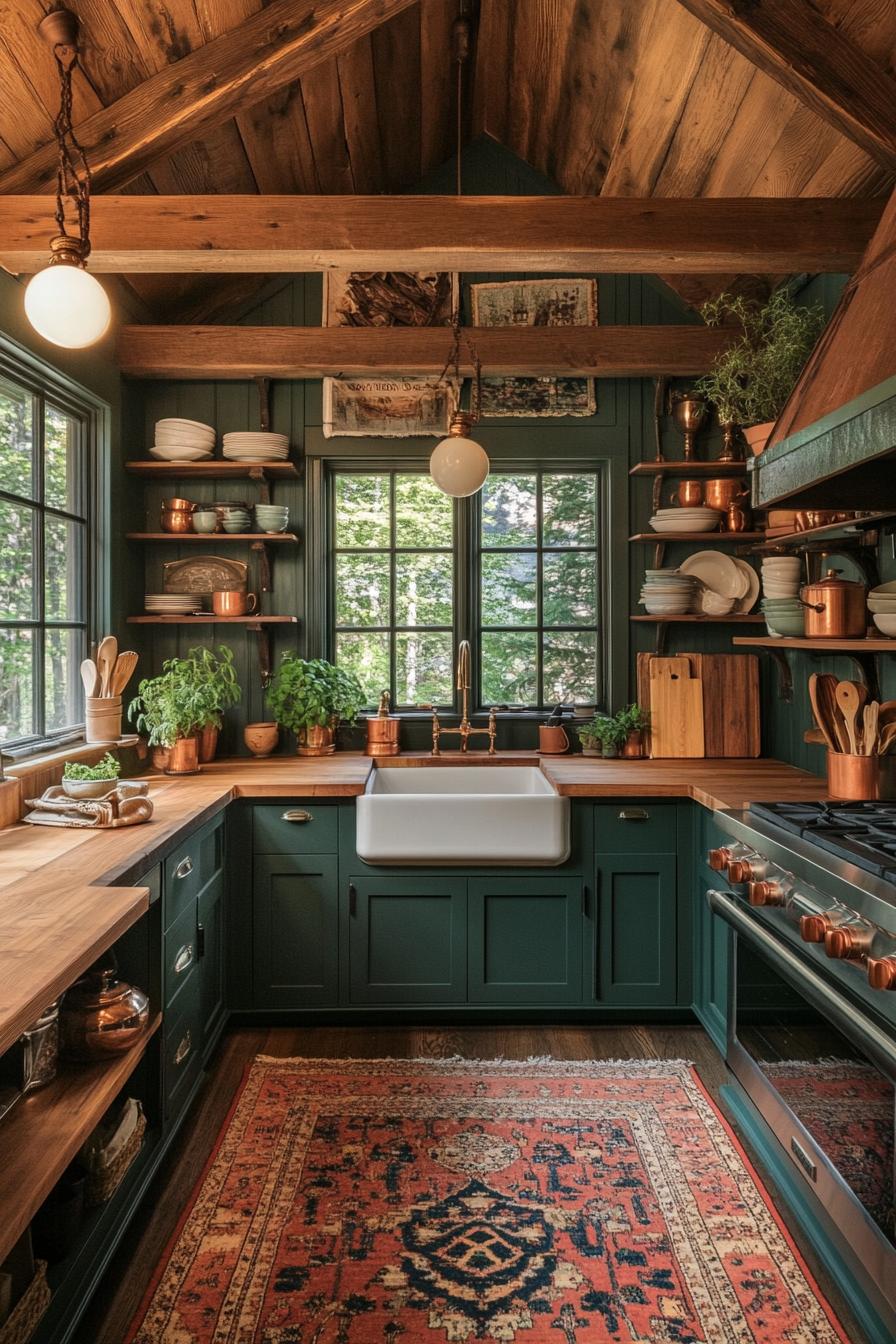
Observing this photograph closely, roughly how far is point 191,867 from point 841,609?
203cm

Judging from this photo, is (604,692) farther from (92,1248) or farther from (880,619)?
(92,1248)

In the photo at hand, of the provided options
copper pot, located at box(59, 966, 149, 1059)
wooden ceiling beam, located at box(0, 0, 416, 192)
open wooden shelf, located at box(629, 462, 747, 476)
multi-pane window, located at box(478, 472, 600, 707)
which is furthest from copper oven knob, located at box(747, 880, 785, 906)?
wooden ceiling beam, located at box(0, 0, 416, 192)

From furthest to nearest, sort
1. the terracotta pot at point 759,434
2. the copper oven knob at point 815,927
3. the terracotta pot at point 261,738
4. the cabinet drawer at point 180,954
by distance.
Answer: the terracotta pot at point 261,738 → the terracotta pot at point 759,434 → the cabinet drawer at point 180,954 → the copper oven knob at point 815,927

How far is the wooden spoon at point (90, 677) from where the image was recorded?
124 inches

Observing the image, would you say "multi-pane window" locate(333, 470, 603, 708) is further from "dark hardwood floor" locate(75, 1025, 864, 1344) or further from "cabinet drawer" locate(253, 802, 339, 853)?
"dark hardwood floor" locate(75, 1025, 864, 1344)

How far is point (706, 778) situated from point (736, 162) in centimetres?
208

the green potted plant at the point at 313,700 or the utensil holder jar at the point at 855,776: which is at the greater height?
the green potted plant at the point at 313,700

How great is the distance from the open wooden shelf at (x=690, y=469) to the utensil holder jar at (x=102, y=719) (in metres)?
2.21

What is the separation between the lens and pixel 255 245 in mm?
2668

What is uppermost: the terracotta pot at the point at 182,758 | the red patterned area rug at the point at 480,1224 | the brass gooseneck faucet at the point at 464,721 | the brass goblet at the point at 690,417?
the brass goblet at the point at 690,417

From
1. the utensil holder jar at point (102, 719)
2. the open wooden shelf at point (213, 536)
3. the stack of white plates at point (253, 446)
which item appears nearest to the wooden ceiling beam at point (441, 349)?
the stack of white plates at point (253, 446)

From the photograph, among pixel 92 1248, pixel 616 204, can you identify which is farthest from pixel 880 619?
pixel 92 1248

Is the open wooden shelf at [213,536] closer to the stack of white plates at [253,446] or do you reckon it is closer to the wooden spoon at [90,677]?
the stack of white plates at [253,446]

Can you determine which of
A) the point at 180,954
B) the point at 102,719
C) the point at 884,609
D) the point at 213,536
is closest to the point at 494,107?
the point at 213,536
